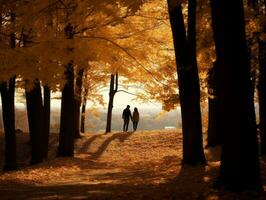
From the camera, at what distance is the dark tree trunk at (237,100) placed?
7.98 m

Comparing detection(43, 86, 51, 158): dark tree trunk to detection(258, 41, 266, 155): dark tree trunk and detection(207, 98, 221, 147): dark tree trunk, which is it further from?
detection(258, 41, 266, 155): dark tree trunk

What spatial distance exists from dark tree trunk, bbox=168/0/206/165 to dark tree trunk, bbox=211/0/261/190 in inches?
194

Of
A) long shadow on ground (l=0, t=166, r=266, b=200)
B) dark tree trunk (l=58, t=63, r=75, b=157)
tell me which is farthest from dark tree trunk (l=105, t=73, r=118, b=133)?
long shadow on ground (l=0, t=166, r=266, b=200)

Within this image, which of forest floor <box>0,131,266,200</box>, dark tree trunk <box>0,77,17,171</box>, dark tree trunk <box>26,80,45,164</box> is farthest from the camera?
dark tree trunk <box>26,80,45,164</box>

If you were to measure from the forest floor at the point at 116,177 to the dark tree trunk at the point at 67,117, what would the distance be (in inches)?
33.2

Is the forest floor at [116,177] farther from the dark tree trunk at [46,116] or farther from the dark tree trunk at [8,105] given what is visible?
the dark tree trunk at [46,116]

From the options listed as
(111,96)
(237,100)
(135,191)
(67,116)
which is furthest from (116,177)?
(111,96)

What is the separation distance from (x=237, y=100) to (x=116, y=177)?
5895 mm

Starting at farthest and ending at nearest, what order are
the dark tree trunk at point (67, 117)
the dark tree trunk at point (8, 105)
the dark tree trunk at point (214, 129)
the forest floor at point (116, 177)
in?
the dark tree trunk at point (214, 129)
the dark tree trunk at point (67, 117)
the dark tree trunk at point (8, 105)
the forest floor at point (116, 177)

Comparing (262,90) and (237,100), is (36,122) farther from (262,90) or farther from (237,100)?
(237,100)

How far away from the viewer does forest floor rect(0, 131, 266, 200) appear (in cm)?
881

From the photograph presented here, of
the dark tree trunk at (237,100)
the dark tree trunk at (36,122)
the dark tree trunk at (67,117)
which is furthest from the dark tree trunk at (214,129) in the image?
the dark tree trunk at (237,100)

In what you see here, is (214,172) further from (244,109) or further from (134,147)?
(134,147)

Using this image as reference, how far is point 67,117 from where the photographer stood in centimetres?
1744
